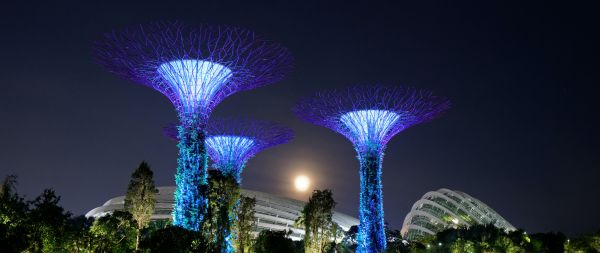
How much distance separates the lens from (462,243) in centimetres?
4347

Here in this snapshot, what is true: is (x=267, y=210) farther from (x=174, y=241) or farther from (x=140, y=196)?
(x=174, y=241)

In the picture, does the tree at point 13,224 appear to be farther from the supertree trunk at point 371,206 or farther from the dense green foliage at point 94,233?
the supertree trunk at point 371,206

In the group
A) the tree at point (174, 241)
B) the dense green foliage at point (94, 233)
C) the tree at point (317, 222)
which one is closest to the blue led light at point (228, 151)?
the dense green foliage at point (94, 233)

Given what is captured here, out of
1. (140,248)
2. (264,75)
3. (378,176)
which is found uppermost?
(264,75)

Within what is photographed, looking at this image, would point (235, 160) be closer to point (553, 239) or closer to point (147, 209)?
point (147, 209)

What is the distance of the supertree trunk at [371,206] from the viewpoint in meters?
36.5

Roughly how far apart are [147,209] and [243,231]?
4554mm

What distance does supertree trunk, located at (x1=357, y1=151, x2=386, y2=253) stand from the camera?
36.5 m

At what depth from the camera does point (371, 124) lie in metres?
38.2

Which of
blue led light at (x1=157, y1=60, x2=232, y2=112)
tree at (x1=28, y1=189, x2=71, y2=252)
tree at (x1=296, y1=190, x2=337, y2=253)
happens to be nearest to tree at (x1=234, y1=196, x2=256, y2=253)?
tree at (x1=296, y1=190, x2=337, y2=253)

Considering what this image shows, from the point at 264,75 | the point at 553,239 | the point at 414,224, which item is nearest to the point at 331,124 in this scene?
the point at 264,75

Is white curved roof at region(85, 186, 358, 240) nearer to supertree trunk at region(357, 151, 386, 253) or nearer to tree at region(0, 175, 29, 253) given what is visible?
supertree trunk at region(357, 151, 386, 253)

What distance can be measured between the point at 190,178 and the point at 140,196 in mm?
2328

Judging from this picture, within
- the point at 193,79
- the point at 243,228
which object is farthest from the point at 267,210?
the point at 193,79
